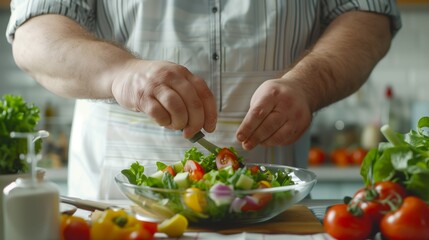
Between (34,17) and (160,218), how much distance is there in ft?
2.22

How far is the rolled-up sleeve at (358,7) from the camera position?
5.47 ft

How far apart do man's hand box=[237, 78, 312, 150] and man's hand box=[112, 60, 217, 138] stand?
0.32 feet

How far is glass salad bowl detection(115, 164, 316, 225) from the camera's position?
3.45 feet

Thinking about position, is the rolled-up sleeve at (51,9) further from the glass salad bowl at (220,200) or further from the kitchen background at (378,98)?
the kitchen background at (378,98)

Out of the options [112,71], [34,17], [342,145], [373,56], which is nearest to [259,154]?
[373,56]

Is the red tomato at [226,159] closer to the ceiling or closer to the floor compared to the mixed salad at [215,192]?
closer to the ceiling

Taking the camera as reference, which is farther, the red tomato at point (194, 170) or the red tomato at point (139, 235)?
the red tomato at point (194, 170)

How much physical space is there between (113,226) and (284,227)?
0.32 m

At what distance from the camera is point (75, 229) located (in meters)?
0.96

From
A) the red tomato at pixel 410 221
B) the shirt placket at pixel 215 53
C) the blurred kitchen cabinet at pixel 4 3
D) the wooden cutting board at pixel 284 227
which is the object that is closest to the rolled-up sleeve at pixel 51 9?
the shirt placket at pixel 215 53

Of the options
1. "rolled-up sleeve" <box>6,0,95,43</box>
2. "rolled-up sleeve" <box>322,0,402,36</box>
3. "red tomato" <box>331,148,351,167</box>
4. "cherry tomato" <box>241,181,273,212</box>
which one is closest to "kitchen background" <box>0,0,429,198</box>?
"red tomato" <box>331,148,351,167</box>

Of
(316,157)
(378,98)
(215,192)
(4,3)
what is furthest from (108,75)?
(378,98)

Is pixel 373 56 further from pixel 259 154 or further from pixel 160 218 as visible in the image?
pixel 160 218

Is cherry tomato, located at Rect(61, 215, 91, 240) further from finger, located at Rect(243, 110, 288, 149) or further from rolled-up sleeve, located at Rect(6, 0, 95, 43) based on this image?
rolled-up sleeve, located at Rect(6, 0, 95, 43)
